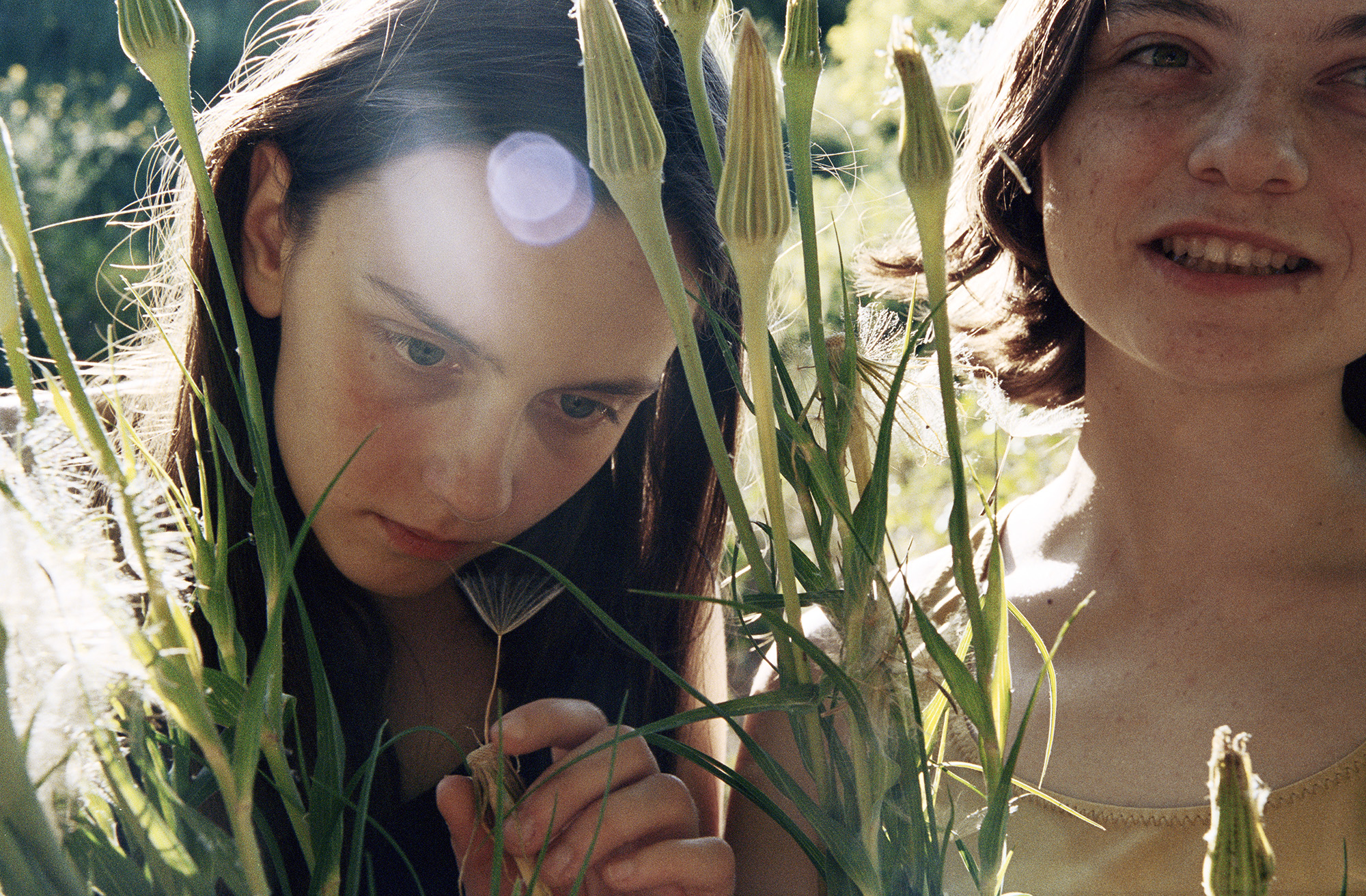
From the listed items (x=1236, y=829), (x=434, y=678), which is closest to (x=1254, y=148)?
(x=1236, y=829)

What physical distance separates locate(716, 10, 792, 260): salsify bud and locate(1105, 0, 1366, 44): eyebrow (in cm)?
51

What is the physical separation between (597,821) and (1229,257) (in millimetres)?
506

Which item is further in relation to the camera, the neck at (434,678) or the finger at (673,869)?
the neck at (434,678)

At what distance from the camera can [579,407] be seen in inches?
32.7

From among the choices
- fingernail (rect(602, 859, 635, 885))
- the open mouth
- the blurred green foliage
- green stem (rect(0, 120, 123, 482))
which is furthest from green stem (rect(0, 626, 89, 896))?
the blurred green foliage

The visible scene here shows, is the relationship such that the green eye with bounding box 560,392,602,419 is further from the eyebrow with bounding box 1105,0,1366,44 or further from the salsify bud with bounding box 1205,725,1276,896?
the salsify bud with bounding box 1205,725,1276,896

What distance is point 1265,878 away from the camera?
0.84 feet

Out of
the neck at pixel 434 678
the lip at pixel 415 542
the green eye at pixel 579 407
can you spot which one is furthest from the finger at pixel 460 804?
the neck at pixel 434 678

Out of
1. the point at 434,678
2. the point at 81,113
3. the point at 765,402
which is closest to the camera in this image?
the point at 765,402

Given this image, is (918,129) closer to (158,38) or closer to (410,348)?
(158,38)

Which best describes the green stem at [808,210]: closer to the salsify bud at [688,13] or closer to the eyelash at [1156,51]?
the salsify bud at [688,13]

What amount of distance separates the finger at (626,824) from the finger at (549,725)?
0.03m

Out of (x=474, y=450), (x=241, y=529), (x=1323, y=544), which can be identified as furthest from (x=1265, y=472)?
(x=241, y=529)

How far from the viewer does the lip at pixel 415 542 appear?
28.2 inches
